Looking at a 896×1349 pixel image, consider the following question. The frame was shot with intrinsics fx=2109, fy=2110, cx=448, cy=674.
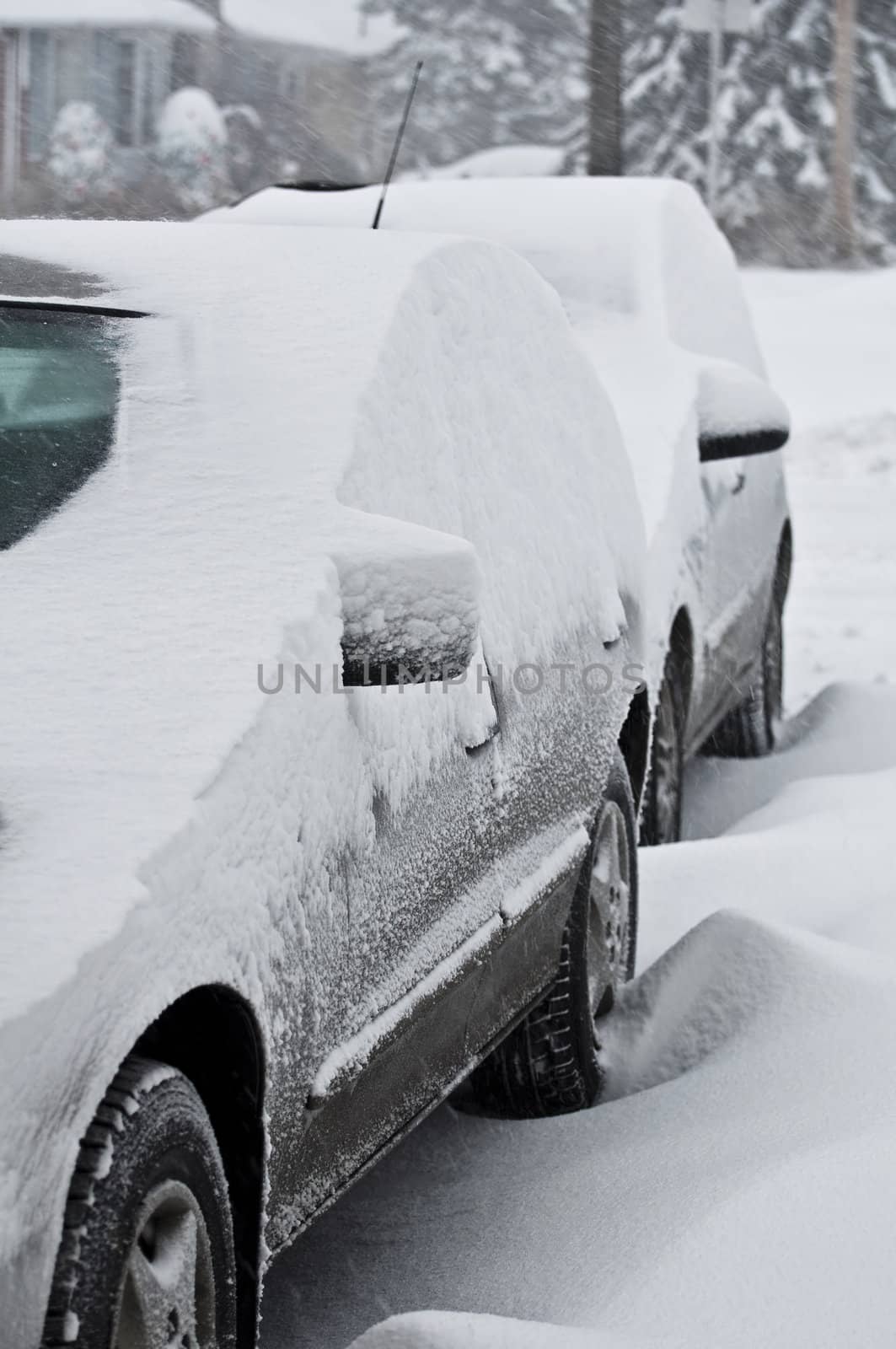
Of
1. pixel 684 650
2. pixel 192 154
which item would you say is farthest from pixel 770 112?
pixel 684 650

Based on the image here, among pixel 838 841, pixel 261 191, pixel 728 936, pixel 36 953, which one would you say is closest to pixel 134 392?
pixel 36 953

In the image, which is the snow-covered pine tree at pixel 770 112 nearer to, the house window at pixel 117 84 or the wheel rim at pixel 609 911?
the house window at pixel 117 84

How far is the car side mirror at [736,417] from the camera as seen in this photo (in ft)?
19.4

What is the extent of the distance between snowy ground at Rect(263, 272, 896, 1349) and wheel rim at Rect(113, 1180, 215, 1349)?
49 centimetres

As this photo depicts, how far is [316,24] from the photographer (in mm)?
48250

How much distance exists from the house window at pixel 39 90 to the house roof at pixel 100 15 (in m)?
0.57

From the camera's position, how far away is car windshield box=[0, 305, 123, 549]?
2.96 meters

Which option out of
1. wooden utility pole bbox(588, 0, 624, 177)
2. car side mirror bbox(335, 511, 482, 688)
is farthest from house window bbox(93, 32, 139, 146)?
car side mirror bbox(335, 511, 482, 688)

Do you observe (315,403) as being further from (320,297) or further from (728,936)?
(728,936)

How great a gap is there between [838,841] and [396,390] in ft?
8.87

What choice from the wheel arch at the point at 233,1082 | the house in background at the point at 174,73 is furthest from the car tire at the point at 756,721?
the house in background at the point at 174,73

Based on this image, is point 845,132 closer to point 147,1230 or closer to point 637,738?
point 637,738

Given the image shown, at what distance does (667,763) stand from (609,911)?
3.76 feet

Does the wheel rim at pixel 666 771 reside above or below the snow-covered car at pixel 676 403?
below
